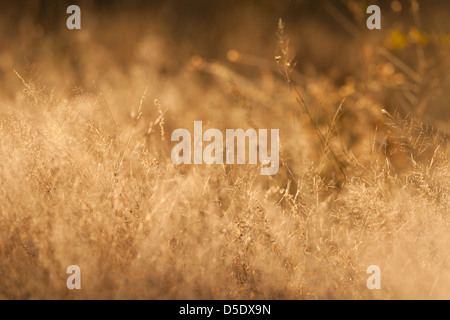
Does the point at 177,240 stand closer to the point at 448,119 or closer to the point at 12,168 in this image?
the point at 12,168

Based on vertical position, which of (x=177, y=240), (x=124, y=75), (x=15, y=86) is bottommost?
(x=177, y=240)

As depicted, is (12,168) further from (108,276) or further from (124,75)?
(124,75)

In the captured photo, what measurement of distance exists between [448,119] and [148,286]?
4.26 m

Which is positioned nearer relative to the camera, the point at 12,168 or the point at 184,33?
the point at 12,168

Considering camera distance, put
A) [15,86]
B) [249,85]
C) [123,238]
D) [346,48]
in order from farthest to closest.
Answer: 1. [346,48]
2. [249,85]
3. [15,86]
4. [123,238]

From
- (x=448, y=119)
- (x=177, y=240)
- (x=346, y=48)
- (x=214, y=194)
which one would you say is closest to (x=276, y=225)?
(x=214, y=194)

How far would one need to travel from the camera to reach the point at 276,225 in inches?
83.0

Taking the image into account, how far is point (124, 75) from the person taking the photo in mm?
4844

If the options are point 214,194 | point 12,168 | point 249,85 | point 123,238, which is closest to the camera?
point 123,238

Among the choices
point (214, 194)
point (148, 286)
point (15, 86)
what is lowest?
point (148, 286)

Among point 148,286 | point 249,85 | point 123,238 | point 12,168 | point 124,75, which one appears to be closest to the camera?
point 148,286

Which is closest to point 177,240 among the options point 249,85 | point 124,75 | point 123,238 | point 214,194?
point 123,238

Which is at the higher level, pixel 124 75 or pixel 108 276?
pixel 124 75

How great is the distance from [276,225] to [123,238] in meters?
0.67
